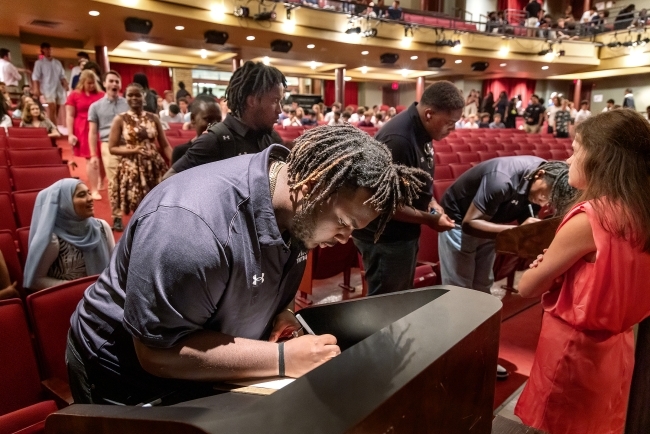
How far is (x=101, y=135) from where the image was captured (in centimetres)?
380

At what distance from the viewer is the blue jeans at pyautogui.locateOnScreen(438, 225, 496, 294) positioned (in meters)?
2.29

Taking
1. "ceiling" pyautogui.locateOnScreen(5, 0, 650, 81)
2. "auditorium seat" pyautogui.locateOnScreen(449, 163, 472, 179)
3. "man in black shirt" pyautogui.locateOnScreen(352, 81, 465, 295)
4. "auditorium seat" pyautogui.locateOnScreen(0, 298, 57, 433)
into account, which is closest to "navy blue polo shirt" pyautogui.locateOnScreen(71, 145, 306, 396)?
"auditorium seat" pyautogui.locateOnScreen(0, 298, 57, 433)

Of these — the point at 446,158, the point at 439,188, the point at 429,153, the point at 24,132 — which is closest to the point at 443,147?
the point at 446,158

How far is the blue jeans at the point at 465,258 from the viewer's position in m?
2.29

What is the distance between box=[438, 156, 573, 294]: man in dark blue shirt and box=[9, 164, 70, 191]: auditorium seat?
291 cm

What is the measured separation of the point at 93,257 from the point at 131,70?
15101 millimetres

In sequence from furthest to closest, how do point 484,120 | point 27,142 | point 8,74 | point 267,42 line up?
point 484,120, point 267,42, point 8,74, point 27,142

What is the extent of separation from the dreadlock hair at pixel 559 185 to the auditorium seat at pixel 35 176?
3.36 meters

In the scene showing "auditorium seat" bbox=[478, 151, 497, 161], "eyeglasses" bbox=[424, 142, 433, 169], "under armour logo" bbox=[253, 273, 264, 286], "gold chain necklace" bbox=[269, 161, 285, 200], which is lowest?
"auditorium seat" bbox=[478, 151, 497, 161]

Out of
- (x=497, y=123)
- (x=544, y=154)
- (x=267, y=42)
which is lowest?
(x=544, y=154)

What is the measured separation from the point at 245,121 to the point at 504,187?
1.17 meters

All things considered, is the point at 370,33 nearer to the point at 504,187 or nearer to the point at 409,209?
the point at 504,187

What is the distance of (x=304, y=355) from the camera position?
0.82 m

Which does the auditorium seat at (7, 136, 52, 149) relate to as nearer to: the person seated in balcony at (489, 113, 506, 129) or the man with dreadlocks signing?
the man with dreadlocks signing
